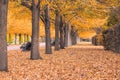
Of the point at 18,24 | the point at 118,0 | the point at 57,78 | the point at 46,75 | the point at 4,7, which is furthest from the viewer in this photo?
the point at 18,24

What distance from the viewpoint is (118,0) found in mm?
19922

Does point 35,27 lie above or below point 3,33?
above

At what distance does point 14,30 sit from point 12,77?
60.1 metres

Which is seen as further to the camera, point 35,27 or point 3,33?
point 35,27

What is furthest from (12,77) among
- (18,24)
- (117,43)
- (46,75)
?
(18,24)

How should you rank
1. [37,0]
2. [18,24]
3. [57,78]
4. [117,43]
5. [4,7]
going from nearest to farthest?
[57,78] → [4,7] → [37,0] → [117,43] → [18,24]

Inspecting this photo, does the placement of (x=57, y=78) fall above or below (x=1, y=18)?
below

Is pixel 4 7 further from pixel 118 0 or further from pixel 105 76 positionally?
pixel 118 0

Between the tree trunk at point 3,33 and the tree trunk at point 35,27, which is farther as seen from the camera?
the tree trunk at point 35,27

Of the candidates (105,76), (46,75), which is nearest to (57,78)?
(46,75)

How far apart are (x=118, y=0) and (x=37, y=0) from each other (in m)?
5.09

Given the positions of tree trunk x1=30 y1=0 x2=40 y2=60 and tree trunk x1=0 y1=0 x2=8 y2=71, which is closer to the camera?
tree trunk x1=0 y1=0 x2=8 y2=71

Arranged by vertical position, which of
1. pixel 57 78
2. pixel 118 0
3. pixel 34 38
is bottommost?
pixel 57 78

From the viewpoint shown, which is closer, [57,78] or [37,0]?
[57,78]
